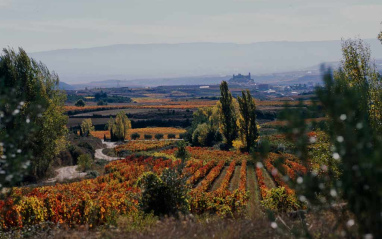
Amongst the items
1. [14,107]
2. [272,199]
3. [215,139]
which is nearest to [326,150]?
[272,199]

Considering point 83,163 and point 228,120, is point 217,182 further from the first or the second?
point 228,120

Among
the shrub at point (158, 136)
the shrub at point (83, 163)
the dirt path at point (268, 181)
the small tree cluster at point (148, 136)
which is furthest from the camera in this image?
the small tree cluster at point (148, 136)

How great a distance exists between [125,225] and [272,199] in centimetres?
823

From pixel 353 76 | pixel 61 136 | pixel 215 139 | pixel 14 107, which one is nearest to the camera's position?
pixel 14 107

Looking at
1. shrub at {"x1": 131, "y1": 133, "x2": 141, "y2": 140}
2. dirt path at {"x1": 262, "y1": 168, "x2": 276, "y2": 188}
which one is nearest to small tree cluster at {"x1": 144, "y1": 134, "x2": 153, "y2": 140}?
shrub at {"x1": 131, "y1": 133, "x2": 141, "y2": 140}

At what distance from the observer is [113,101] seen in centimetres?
19688

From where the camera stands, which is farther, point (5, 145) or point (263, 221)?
point (263, 221)

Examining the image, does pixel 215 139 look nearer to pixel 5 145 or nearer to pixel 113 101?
pixel 5 145

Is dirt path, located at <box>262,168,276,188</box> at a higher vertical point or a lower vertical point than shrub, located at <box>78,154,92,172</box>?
higher

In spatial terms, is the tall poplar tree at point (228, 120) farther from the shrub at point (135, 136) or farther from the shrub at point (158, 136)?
the shrub at point (135, 136)

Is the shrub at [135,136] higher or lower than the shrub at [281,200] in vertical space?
lower

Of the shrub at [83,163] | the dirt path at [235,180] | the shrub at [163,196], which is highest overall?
the shrub at [163,196]

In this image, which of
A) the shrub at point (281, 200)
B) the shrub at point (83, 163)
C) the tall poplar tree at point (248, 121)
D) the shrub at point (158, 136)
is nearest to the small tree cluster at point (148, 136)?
the shrub at point (158, 136)

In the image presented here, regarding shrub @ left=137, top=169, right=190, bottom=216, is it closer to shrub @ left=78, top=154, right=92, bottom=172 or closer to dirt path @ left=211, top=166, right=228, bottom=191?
dirt path @ left=211, top=166, right=228, bottom=191
